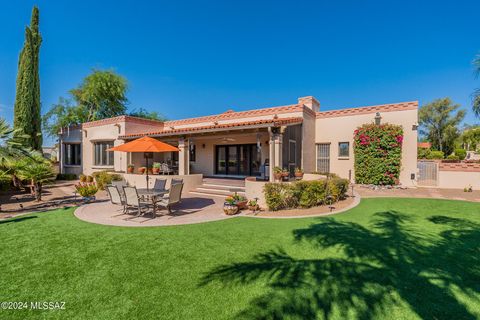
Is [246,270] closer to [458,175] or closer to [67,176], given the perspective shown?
[458,175]

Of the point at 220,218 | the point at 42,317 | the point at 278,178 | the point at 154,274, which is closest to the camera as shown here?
the point at 42,317

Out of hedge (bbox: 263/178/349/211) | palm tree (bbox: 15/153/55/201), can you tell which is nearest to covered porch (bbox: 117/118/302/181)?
hedge (bbox: 263/178/349/211)

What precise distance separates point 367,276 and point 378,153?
14.0 metres

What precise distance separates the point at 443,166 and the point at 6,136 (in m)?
24.4

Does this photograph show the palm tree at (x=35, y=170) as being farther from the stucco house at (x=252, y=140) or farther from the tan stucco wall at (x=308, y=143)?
the tan stucco wall at (x=308, y=143)

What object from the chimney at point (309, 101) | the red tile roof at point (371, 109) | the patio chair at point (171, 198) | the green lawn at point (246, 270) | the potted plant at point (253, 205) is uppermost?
the chimney at point (309, 101)

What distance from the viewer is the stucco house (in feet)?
48.0

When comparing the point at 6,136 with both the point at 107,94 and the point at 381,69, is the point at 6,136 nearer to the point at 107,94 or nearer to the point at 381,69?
the point at 107,94

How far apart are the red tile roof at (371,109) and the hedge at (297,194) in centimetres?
878

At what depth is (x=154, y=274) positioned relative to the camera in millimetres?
4367

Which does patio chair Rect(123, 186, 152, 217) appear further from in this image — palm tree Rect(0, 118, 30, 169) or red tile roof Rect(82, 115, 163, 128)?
red tile roof Rect(82, 115, 163, 128)

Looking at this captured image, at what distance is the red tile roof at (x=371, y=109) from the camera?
15655 mm

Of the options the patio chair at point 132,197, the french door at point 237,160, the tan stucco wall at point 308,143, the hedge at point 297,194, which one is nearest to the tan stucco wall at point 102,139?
the french door at point 237,160

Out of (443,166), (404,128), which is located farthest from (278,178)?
(443,166)
